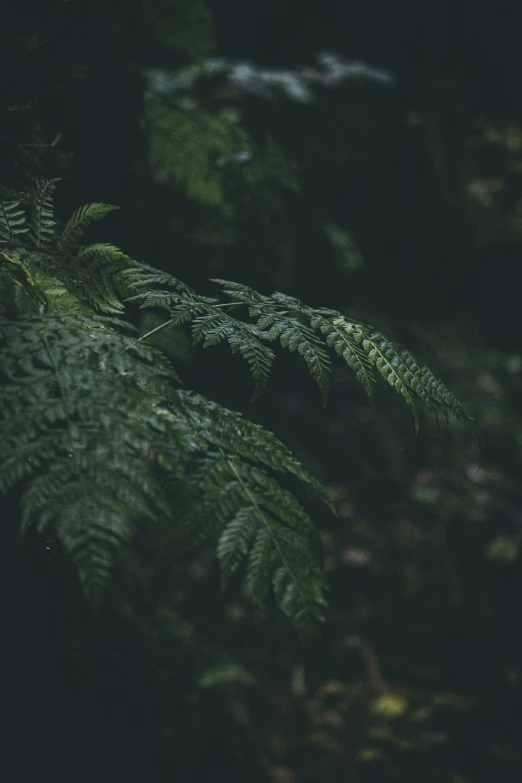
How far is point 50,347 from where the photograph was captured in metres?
0.76

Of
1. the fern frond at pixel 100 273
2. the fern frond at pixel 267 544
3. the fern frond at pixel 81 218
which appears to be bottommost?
the fern frond at pixel 267 544

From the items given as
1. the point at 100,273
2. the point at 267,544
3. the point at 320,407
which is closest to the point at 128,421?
the point at 267,544

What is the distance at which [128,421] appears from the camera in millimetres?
695

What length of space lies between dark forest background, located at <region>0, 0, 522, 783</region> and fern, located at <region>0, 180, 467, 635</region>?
139 mm

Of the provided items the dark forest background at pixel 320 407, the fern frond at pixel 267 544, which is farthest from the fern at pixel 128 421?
the dark forest background at pixel 320 407

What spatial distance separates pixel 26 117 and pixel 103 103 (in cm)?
32

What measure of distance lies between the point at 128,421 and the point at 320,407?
Result: 2326 millimetres

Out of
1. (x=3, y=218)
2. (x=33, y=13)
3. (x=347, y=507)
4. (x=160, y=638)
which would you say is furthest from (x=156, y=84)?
(x=347, y=507)

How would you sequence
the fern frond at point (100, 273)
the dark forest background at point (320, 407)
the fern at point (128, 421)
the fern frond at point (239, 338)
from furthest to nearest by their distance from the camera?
1. the dark forest background at point (320, 407)
2. the fern frond at point (100, 273)
3. the fern frond at point (239, 338)
4. the fern at point (128, 421)

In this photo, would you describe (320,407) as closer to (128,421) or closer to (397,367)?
(397,367)

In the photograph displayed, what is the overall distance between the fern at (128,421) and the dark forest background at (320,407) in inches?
5.5

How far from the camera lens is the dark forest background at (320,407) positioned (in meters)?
1.15

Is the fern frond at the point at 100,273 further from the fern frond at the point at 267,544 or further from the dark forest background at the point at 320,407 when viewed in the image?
the fern frond at the point at 267,544

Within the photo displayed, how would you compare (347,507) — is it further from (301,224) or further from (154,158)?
(154,158)
